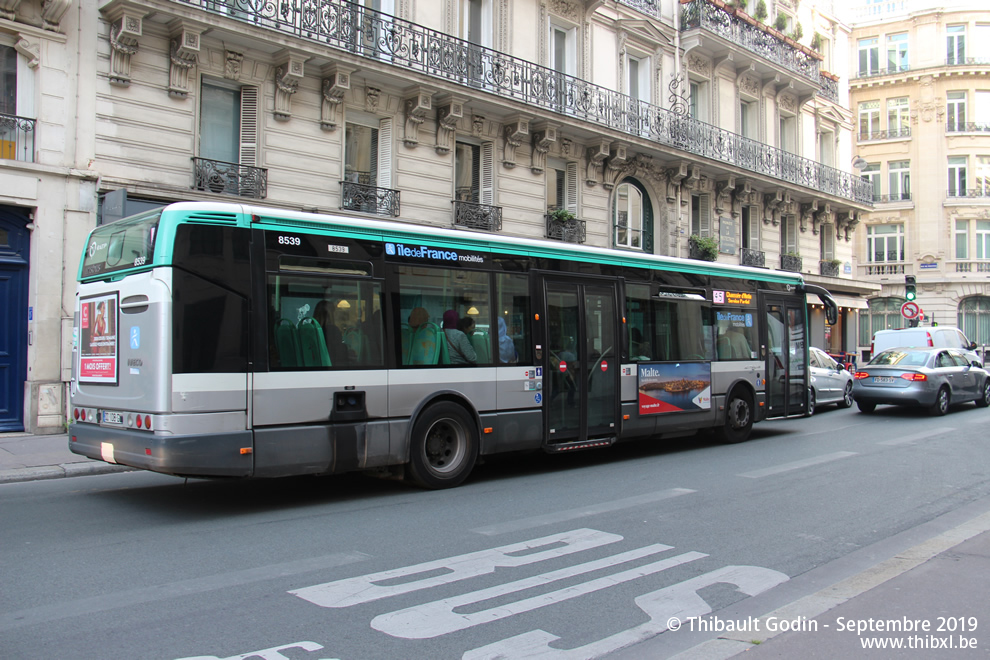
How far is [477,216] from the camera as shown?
18.2 m

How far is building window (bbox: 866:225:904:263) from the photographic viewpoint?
4456 centimetres

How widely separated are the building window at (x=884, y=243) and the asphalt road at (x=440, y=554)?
38.4 metres

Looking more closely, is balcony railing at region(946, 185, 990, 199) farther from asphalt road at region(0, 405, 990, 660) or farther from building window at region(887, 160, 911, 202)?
asphalt road at region(0, 405, 990, 660)

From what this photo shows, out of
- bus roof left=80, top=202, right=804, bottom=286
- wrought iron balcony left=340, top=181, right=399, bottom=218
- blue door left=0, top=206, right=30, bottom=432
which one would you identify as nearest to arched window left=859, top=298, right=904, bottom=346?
wrought iron balcony left=340, top=181, right=399, bottom=218

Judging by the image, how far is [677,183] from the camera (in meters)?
23.7

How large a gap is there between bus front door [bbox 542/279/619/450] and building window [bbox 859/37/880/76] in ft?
140

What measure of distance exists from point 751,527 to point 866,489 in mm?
2679

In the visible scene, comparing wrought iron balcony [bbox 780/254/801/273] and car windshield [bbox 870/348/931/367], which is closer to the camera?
car windshield [bbox 870/348/931/367]

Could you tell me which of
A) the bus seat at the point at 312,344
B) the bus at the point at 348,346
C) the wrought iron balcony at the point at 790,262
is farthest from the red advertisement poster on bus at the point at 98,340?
the wrought iron balcony at the point at 790,262

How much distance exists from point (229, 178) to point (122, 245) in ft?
23.9

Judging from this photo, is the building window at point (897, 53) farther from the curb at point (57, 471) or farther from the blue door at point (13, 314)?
the curb at point (57, 471)

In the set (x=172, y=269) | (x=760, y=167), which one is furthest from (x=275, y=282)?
(x=760, y=167)

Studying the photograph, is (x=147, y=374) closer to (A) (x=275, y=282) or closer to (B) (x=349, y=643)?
(A) (x=275, y=282)

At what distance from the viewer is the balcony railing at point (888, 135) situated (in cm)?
4425
